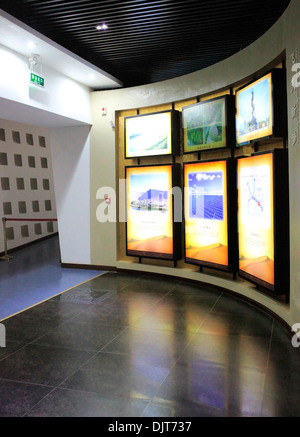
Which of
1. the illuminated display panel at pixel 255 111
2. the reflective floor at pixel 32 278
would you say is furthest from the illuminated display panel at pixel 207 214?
the reflective floor at pixel 32 278

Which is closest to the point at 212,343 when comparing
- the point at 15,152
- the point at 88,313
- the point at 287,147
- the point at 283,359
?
the point at 283,359

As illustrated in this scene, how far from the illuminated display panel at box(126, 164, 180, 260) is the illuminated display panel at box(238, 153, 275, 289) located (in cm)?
162

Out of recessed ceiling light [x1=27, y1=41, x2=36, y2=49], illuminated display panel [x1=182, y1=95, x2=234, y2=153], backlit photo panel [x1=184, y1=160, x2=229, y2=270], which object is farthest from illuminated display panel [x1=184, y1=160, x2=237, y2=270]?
recessed ceiling light [x1=27, y1=41, x2=36, y2=49]

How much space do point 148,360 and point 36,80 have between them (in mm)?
4504

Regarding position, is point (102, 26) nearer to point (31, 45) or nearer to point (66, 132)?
point (31, 45)

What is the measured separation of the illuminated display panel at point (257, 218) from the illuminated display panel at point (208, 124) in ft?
1.88

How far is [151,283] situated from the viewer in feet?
22.3

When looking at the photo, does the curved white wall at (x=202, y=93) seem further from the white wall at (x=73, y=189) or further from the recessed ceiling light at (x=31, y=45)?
the recessed ceiling light at (x=31, y=45)

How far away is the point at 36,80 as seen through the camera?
6090 millimetres

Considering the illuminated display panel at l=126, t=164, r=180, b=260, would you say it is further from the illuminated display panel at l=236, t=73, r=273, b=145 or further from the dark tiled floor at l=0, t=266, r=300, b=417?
the illuminated display panel at l=236, t=73, r=273, b=145

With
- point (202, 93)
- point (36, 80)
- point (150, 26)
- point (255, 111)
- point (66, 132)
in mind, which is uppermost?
point (150, 26)

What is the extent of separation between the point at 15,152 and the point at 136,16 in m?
6.14

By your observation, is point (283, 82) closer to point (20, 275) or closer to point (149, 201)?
point (149, 201)

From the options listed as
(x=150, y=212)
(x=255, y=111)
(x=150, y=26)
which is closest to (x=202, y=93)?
(x=150, y=26)
